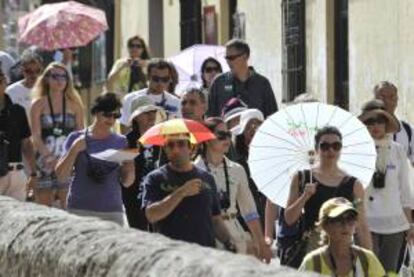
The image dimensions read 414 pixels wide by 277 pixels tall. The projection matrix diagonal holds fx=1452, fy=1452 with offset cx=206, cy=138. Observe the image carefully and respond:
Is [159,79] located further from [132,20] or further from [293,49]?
[132,20]

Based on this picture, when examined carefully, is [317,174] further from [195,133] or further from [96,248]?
[96,248]

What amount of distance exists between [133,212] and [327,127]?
2121 mm

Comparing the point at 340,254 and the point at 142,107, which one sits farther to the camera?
the point at 142,107

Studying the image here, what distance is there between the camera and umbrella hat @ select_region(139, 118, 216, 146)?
8008 millimetres

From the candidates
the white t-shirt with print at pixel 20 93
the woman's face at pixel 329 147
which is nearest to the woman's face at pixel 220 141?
the woman's face at pixel 329 147

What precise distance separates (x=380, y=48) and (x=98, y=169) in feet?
22.6

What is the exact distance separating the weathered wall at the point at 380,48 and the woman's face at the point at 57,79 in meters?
4.72

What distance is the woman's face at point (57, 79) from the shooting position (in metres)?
11.7

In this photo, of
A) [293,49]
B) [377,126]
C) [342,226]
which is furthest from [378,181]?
[293,49]

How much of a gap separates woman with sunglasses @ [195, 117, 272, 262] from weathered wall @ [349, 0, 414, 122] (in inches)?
257

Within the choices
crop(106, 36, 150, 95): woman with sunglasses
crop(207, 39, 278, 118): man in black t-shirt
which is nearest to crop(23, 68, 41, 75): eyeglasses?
crop(106, 36, 150, 95): woman with sunglasses

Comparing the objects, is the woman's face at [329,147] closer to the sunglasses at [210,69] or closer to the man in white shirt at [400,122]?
the man in white shirt at [400,122]

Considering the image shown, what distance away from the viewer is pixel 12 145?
36.0ft

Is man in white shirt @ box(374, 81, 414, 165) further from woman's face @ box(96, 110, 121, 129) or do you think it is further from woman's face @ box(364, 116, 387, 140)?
woman's face @ box(96, 110, 121, 129)
